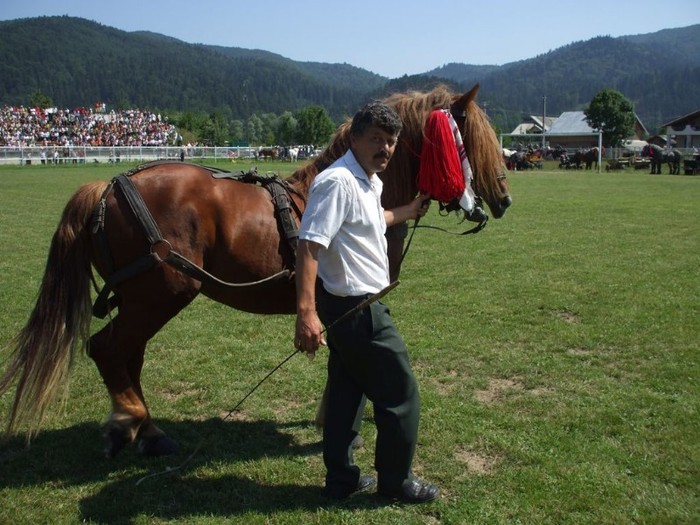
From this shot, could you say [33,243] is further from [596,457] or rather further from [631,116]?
[631,116]

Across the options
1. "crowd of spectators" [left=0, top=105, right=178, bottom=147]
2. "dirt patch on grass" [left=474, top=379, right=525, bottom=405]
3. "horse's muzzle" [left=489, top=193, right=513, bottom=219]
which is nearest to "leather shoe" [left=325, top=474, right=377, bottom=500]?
"dirt patch on grass" [left=474, top=379, right=525, bottom=405]

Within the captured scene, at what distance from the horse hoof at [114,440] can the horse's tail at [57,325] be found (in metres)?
0.41

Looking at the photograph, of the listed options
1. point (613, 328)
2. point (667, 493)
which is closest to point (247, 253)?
point (667, 493)

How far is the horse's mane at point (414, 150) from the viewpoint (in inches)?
158

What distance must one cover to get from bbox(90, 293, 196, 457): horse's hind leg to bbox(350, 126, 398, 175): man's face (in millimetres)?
1482

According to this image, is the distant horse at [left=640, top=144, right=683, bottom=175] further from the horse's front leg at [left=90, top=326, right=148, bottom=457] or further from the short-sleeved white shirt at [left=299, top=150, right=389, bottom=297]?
the horse's front leg at [left=90, top=326, right=148, bottom=457]

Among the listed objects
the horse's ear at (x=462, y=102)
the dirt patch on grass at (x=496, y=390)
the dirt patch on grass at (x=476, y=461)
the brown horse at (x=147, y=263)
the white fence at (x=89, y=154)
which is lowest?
the dirt patch on grass at (x=476, y=461)

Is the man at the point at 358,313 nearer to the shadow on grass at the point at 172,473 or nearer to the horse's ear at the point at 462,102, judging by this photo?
the shadow on grass at the point at 172,473

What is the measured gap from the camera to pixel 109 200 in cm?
368

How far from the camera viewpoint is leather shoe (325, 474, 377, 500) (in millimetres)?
3375

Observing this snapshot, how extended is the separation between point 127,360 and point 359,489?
1643 millimetres

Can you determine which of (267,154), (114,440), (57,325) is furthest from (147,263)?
(267,154)

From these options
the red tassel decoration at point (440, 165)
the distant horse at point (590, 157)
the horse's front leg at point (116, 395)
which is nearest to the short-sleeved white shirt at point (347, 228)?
the red tassel decoration at point (440, 165)

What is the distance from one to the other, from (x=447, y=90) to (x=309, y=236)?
2067mm
